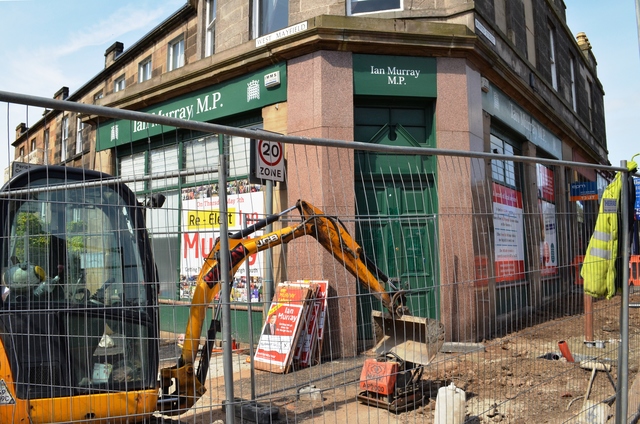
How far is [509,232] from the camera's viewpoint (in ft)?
13.3

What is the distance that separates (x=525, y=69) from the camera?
1180 cm

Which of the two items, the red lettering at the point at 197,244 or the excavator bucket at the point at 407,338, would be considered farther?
the excavator bucket at the point at 407,338

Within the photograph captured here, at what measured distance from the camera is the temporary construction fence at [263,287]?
2812 millimetres

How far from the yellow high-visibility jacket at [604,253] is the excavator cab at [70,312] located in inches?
137

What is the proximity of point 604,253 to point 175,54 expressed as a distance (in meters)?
12.5

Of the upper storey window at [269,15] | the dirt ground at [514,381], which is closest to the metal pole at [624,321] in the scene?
the dirt ground at [514,381]

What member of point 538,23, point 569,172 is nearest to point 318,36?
point 569,172

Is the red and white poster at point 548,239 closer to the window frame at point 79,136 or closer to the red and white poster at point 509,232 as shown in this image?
the red and white poster at point 509,232

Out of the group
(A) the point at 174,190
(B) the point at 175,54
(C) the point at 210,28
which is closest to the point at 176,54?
(B) the point at 175,54

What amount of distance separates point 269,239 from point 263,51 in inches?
231

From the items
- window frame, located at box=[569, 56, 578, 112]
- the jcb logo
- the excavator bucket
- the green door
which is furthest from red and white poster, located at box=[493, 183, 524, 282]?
window frame, located at box=[569, 56, 578, 112]

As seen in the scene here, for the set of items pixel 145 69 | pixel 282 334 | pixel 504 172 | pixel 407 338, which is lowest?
pixel 282 334

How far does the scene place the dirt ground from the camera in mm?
4102

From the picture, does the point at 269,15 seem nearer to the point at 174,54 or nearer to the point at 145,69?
the point at 174,54
